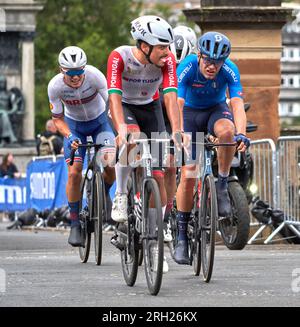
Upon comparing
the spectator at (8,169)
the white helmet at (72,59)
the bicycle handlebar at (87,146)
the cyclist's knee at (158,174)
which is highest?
the white helmet at (72,59)

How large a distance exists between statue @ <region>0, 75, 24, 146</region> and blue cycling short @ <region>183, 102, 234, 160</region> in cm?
4282

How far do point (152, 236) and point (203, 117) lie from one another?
2980 millimetres

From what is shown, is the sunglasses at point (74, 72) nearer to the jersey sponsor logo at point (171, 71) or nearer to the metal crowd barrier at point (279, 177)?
the jersey sponsor logo at point (171, 71)

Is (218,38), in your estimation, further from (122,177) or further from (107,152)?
(107,152)

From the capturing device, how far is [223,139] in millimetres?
13992

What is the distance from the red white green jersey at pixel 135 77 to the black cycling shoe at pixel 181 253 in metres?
1.17

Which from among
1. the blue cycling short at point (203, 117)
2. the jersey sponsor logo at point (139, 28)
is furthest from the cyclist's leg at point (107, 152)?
the jersey sponsor logo at point (139, 28)

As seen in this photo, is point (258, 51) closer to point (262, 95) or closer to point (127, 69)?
point (262, 95)

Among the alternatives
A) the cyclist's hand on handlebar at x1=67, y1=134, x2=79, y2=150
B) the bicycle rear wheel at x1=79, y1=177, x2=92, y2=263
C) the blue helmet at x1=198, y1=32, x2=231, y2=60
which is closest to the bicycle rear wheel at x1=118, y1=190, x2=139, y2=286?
the blue helmet at x1=198, y1=32, x2=231, y2=60

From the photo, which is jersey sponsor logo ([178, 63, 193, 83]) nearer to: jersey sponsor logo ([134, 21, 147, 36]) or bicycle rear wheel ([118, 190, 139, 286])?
jersey sponsor logo ([134, 21, 147, 36])

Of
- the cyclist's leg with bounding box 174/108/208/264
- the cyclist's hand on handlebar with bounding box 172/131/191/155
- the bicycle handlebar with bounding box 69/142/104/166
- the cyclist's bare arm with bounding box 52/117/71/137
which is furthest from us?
the cyclist's bare arm with bounding box 52/117/71/137

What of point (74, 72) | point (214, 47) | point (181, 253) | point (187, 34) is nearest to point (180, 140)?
point (181, 253)

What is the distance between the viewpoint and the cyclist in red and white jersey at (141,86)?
12086 mm

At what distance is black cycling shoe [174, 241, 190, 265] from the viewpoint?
1287 cm
